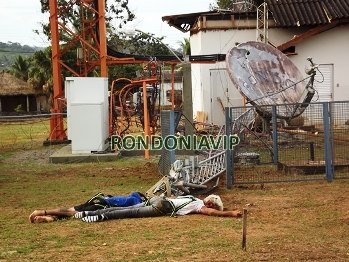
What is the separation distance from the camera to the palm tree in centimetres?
6245

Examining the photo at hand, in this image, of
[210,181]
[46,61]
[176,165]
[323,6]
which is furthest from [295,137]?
[46,61]

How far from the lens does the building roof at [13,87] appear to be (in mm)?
58062

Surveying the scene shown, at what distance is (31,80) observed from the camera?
5600 cm

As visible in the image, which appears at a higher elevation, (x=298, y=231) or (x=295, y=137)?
(x=295, y=137)

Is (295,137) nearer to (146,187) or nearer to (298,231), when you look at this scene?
(146,187)

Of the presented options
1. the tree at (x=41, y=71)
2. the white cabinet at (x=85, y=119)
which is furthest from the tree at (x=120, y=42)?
the white cabinet at (x=85, y=119)

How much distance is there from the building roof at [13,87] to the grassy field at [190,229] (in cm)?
4524

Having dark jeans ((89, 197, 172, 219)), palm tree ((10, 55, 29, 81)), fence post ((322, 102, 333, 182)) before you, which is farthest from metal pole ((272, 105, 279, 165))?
palm tree ((10, 55, 29, 81))

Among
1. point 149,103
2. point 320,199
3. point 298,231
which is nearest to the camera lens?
point 298,231

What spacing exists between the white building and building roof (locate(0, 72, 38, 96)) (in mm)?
32476

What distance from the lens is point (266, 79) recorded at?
53.1ft

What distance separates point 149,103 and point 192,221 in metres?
10.4

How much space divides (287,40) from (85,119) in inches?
481

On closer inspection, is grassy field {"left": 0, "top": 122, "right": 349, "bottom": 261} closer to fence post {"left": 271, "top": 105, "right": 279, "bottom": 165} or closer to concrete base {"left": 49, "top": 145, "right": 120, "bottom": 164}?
fence post {"left": 271, "top": 105, "right": 279, "bottom": 165}
